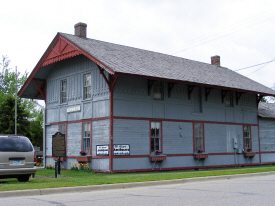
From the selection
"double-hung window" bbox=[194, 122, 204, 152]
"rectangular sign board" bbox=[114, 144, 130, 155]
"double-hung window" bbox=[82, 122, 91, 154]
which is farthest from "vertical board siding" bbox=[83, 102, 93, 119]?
"double-hung window" bbox=[194, 122, 204, 152]

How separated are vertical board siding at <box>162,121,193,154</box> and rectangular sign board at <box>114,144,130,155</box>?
2.59m

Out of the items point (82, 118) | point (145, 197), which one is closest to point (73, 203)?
point (145, 197)

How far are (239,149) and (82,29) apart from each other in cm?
1315

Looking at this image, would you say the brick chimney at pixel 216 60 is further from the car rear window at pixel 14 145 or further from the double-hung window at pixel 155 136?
the car rear window at pixel 14 145

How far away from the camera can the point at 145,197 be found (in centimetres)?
Answer: 948

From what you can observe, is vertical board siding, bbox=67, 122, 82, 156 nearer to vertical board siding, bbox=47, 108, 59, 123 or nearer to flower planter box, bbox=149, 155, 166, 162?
vertical board siding, bbox=47, 108, 59, 123

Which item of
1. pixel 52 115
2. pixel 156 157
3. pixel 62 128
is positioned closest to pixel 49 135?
pixel 52 115

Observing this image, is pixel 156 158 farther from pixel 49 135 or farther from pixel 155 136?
pixel 49 135

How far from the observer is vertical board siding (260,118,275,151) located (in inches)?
1052

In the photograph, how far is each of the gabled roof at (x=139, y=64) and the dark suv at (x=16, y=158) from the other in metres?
5.69

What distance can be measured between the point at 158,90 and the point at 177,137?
297cm

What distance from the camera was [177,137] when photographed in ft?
69.7

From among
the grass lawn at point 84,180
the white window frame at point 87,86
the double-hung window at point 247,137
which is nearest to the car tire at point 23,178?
the grass lawn at point 84,180

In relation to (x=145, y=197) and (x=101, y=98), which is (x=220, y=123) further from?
(x=145, y=197)
